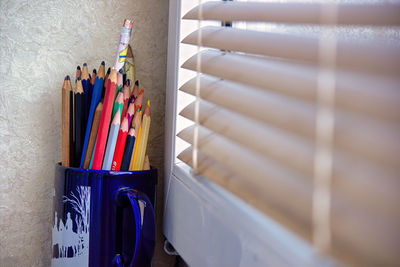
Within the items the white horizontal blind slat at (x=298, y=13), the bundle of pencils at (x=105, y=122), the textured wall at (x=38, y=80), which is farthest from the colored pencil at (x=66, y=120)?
the white horizontal blind slat at (x=298, y=13)

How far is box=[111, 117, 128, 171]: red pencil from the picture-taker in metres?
0.58

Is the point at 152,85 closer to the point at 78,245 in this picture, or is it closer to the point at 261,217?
the point at 78,245

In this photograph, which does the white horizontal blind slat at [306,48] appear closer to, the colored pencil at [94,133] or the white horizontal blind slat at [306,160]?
the white horizontal blind slat at [306,160]

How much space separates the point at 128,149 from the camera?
0.59m

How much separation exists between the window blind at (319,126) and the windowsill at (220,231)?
23 mm

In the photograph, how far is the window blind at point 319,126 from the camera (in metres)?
0.22

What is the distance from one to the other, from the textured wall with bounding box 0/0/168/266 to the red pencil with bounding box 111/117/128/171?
17 centimetres

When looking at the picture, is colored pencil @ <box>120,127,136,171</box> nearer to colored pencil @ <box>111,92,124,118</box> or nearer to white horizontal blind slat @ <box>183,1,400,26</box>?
colored pencil @ <box>111,92,124,118</box>

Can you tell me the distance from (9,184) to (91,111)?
0.69ft

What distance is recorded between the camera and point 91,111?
60 centimetres

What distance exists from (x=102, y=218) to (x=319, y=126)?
388 millimetres

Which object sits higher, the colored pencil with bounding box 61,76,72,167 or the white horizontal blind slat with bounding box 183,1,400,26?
the white horizontal blind slat with bounding box 183,1,400,26

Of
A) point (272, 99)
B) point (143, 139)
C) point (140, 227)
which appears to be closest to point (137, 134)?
point (143, 139)

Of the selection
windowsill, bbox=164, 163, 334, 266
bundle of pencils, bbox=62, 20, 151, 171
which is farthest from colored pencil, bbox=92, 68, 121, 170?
windowsill, bbox=164, 163, 334, 266
